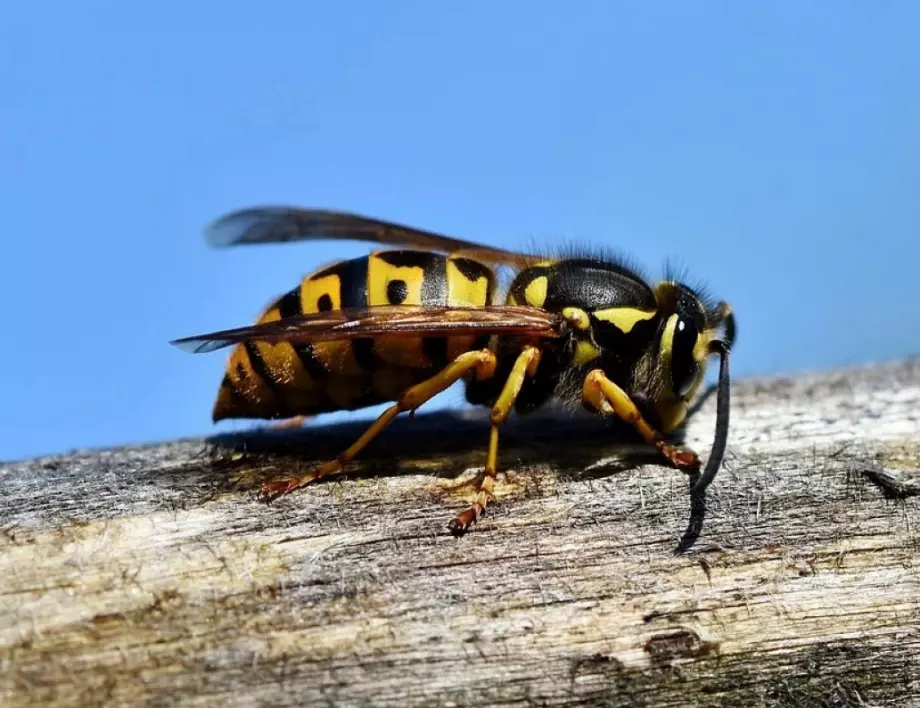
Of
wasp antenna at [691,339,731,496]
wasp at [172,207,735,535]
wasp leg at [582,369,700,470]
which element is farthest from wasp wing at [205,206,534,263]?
wasp antenna at [691,339,731,496]

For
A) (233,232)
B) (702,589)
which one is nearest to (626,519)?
(702,589)

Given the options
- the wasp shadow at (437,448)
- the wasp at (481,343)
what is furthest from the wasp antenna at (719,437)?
the wasp shadow at (437,448)

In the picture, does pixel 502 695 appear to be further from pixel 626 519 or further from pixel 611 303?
pixel 611 303

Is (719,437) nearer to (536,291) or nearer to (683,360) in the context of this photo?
(683,360)

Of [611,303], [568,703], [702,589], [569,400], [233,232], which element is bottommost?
[568,703]

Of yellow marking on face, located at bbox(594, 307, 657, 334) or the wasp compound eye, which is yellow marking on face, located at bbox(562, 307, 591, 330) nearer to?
yellow marking on face, located at bbox(594, 307, 657, 334)

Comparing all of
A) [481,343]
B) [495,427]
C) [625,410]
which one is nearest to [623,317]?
[625,410]
